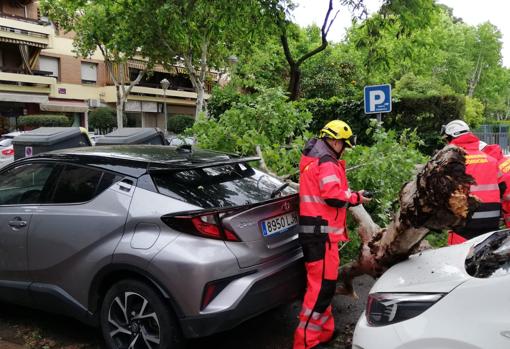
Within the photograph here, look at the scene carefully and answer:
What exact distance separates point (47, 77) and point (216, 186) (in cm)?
3079

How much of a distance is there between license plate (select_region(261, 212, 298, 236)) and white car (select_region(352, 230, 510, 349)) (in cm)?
89

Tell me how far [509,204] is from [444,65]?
1450 inches

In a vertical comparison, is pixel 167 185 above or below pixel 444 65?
below

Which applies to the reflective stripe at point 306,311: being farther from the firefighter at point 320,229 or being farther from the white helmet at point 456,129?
the white helmet at point 456,129

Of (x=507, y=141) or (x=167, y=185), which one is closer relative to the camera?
(x=167, y=185)

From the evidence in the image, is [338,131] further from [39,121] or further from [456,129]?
[39,121]

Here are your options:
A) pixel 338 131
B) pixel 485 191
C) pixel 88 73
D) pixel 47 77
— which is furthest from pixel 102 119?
pixel 485 191

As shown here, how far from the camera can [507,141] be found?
73.7 ft

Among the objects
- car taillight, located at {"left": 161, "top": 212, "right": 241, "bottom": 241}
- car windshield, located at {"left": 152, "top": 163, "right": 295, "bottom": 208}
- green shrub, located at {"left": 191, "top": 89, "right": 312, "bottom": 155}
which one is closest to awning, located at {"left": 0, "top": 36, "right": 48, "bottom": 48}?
green shrub, located at {"left": 191, "top": 89, "right": 312, "bottom": 155}

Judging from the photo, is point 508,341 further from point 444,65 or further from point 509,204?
point 444,65

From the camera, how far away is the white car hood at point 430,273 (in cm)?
234

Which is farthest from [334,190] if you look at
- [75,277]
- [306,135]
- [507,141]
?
[507,141]

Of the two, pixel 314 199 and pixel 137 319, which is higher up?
pixel 314 199

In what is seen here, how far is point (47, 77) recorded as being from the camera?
30.9m
